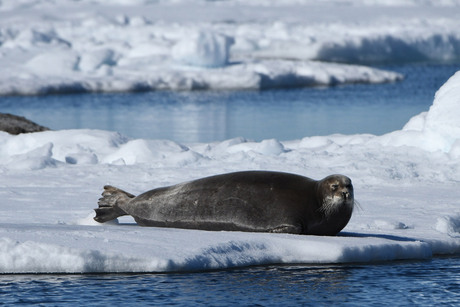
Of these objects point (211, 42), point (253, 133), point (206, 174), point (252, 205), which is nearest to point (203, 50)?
point (211, 42)

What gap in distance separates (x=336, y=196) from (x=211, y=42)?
2378cm

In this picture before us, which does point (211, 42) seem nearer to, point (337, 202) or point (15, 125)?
point (15, 125)

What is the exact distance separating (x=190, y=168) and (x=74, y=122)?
467 inches

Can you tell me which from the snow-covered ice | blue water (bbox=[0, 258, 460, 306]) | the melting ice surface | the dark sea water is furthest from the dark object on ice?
the snow-covered ice

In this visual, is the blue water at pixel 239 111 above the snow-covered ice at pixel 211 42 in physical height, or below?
below

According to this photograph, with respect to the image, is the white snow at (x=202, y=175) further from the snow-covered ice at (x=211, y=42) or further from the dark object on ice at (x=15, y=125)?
the snow-covered ice at (x=211, y=42)

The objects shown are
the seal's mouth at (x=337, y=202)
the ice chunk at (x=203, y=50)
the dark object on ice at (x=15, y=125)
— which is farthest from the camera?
the ice chunk at (x=203, y=50)

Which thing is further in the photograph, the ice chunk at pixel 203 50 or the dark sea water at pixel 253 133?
the ice chunk at pixel 203 50

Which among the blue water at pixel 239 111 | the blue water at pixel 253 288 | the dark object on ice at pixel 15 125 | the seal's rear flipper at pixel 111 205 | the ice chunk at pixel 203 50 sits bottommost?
the blue water at pixel 253 288

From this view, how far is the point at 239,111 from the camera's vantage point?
22.5 m

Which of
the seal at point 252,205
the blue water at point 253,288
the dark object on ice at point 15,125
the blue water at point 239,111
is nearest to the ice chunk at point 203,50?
the blue water at point 239,111

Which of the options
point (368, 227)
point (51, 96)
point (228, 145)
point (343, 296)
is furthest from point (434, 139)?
point (51, 96)

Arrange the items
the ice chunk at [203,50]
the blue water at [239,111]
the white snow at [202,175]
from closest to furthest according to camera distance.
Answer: the white snow at [202,175] → the blue water at [239,111] → the ice chunk at [203,50]

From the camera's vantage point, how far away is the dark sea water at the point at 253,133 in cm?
437
